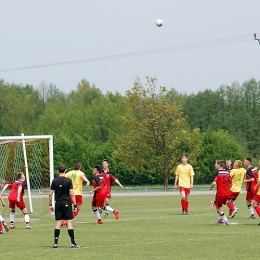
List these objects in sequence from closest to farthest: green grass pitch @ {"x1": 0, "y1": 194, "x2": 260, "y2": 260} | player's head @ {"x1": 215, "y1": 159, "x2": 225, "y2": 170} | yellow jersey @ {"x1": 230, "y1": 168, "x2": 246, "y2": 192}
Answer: green grass pitch @ {"x1": 0, "y1": 194, "x2": 260, "y2": 260} → player's head @ {"x1": 215, "y1": 159, "x2": 225, "y2": 170} → yellow jersey @ {"x1": 230, "y1": 168, "x2": 246, "y2": 192}

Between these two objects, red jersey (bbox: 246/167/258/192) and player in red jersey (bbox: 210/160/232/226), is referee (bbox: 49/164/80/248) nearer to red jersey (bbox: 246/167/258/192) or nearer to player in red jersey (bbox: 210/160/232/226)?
player in red jersey (bbox: 210/160/232/226)

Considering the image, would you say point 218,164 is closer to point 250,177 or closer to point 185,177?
point 250,177

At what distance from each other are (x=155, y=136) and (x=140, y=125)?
5.26 feet

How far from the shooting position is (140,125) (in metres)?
60.0

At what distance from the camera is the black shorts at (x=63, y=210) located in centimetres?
1419

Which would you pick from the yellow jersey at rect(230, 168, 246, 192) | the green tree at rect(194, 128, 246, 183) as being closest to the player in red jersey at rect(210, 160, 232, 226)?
the yellow jersey at rect(230, 168, 246, 192)

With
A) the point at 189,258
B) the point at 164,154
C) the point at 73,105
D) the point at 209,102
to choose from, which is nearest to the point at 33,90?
the point at 73,105

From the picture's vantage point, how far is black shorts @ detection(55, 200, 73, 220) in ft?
46.5

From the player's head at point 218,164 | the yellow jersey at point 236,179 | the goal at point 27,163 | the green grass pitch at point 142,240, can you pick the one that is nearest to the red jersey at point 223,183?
the player's head at point 218,164

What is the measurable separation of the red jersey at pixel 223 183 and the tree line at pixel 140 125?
39679mm

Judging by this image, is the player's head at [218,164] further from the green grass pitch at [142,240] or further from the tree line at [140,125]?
the tree line at [140,125]

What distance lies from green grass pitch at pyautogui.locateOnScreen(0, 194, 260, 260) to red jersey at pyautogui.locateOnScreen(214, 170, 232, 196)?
892 millimetres

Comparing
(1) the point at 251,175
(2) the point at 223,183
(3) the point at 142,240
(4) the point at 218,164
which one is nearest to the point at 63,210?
(3) the point at 142,240

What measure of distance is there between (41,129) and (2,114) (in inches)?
397
